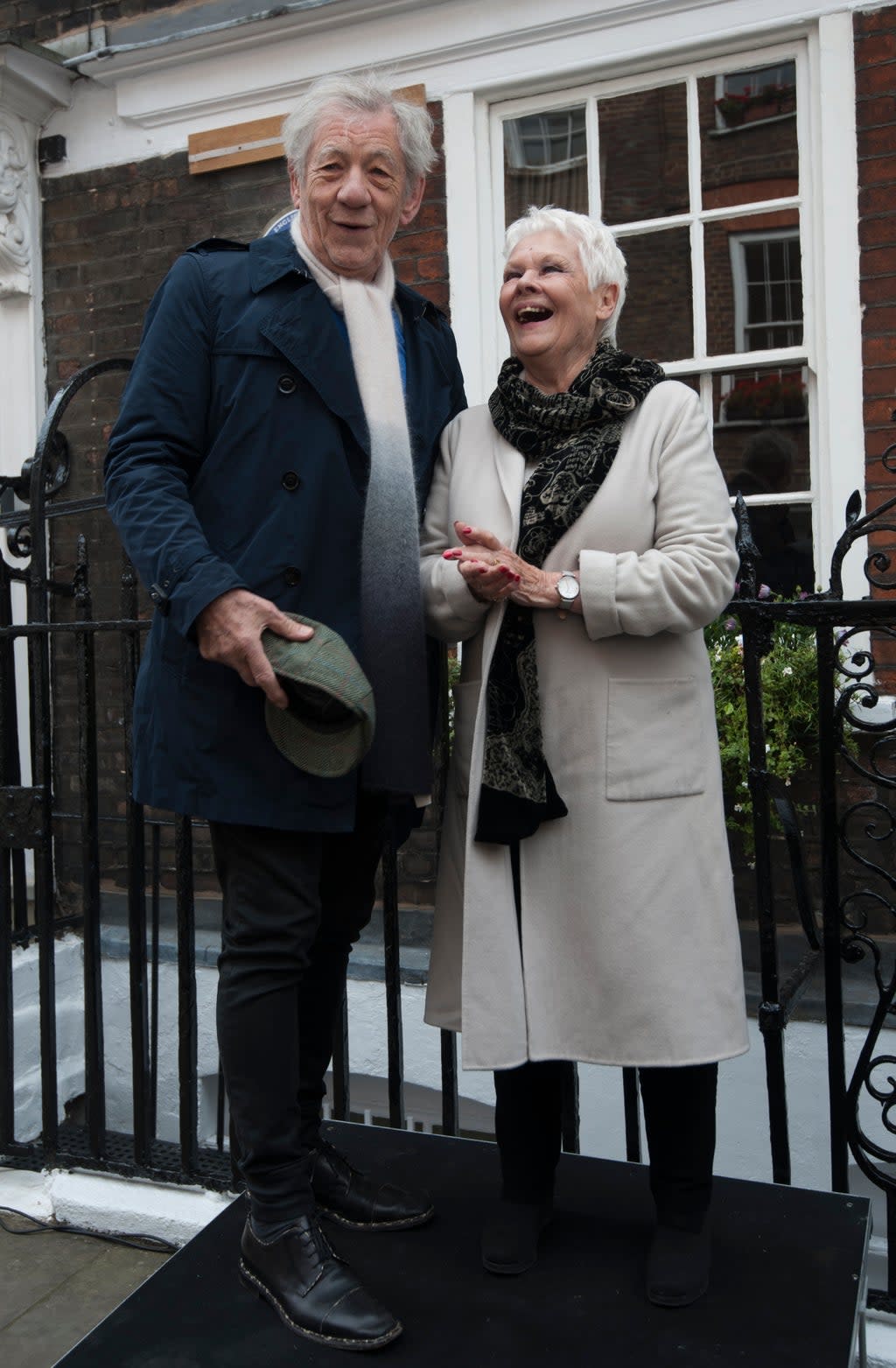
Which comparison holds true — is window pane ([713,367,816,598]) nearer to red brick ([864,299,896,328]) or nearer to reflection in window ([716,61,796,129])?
red brick ([864,299,896,328])

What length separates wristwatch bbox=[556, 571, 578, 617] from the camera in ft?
6.33

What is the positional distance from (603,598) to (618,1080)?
2409 mm

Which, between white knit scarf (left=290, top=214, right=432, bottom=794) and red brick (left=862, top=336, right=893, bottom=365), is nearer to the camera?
white knit scarf (left=290, top=214, right=432, bottom=794)

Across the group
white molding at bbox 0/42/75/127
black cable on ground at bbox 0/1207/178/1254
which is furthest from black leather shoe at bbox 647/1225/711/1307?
white molding at bbox 0/42/75/127

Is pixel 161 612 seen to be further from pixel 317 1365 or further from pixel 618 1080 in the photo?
pixel 618 1080

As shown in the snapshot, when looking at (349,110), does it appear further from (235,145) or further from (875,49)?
(235,145)

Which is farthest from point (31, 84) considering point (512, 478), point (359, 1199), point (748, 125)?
point (359, 1199)

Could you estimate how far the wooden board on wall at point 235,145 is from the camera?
506cm

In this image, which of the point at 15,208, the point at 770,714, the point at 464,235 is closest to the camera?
the point at 770,714

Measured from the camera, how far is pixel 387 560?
2.06 meters

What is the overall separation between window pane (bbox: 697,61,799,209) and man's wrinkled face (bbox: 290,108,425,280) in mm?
2830

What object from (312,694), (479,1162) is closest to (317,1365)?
(479,1162)

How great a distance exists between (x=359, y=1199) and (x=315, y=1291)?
0.32 metres

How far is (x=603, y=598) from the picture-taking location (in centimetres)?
190
